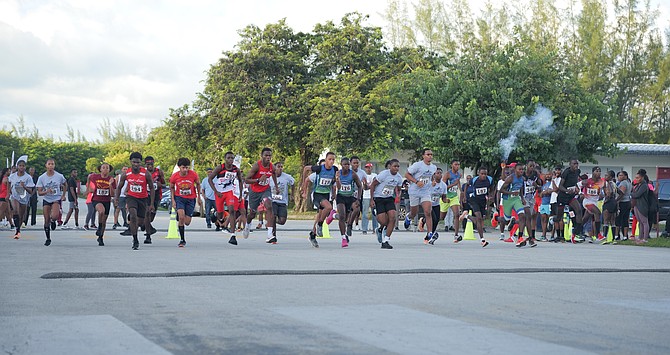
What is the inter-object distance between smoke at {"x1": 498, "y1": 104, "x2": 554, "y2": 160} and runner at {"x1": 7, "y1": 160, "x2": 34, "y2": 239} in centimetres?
2068

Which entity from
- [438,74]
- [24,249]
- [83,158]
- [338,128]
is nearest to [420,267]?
[24,249]

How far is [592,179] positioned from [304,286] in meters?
15.1

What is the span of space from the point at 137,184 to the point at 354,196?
17.1 ft

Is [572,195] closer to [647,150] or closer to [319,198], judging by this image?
[319,198]

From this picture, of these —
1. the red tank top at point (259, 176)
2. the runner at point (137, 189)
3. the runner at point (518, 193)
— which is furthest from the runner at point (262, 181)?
the runner at point (518, 193)

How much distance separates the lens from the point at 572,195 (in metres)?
23.3

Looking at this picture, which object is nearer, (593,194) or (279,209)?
(279,209)

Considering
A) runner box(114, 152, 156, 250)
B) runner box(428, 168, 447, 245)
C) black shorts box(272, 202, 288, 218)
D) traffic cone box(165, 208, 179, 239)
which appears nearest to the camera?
runner box(114, 152, 156, 250)

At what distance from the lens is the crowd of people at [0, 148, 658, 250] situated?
1867 cm

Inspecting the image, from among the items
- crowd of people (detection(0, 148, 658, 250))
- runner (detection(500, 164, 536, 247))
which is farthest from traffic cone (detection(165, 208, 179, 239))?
runner (detection(500, 164, 536, 247))

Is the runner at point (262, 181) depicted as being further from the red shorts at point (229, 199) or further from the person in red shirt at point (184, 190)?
the person in red shirt at point (184, 190)

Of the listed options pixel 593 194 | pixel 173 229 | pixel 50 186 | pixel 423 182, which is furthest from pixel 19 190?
pixel 593 194

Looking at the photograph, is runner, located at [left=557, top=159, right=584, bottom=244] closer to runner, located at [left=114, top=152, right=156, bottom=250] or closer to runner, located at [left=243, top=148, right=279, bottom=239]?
runner, located at [left=243, top=148, right=279, bottom=239]

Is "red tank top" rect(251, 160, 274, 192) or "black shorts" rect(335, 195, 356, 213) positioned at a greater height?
"red tank top" rect(251, 160, 274, 192)
